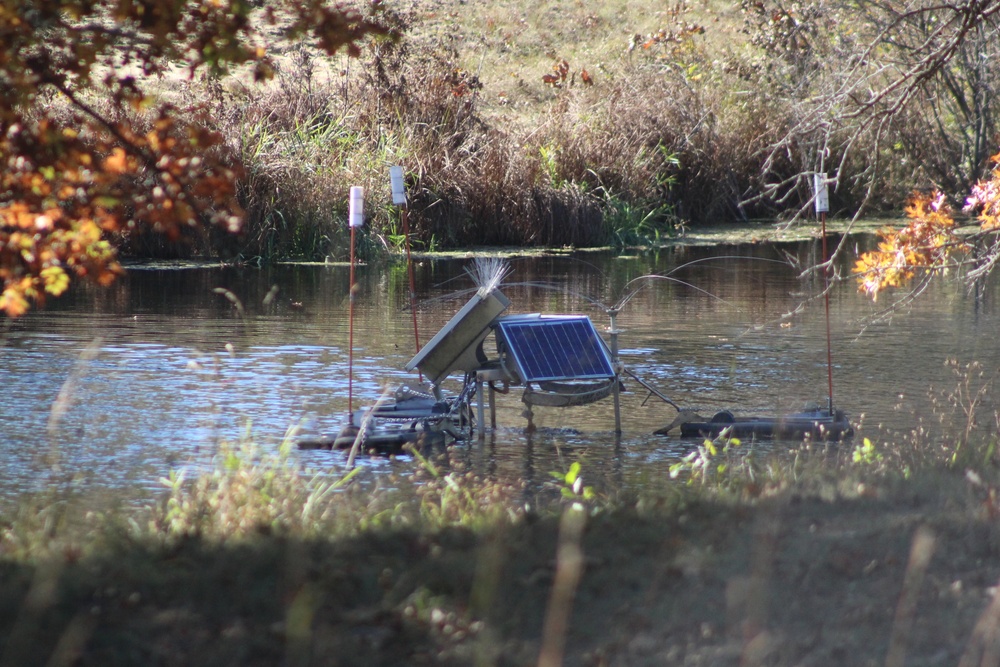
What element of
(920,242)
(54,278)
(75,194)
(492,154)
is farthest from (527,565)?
(492,154)

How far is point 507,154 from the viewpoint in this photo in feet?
83.5

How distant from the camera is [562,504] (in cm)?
707

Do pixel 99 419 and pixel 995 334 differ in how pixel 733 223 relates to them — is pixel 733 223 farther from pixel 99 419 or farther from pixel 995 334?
pixel 99 419

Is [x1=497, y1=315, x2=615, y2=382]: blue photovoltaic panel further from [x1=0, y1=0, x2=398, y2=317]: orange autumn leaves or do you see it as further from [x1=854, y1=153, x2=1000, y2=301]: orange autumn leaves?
[x1=0, y1=0, x2=398, y2=317]: orange autumn leaves

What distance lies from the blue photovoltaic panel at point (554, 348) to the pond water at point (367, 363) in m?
0.57

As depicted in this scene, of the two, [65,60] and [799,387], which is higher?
[65,60]

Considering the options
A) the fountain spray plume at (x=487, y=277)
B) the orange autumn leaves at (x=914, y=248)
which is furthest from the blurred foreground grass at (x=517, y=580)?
the orange autumn leaves at (x=914, y=248)

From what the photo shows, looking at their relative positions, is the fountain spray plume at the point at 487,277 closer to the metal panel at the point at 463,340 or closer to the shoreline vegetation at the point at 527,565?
the metal panel at the point at 463,340

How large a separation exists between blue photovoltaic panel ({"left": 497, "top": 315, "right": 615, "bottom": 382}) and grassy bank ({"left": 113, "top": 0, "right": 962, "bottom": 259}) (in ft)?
30.7

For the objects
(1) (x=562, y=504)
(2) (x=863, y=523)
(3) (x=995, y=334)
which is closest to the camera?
(2) (x=863, y=523)

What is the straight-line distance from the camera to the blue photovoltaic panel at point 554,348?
915 cm

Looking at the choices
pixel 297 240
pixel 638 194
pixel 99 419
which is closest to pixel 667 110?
pixel 638 194

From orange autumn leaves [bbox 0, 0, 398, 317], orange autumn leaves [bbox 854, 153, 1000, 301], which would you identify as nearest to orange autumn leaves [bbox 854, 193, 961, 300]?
orange autumn leaves [bbox 854, 153, 1000, 301]

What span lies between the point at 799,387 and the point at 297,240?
13.4 meters
